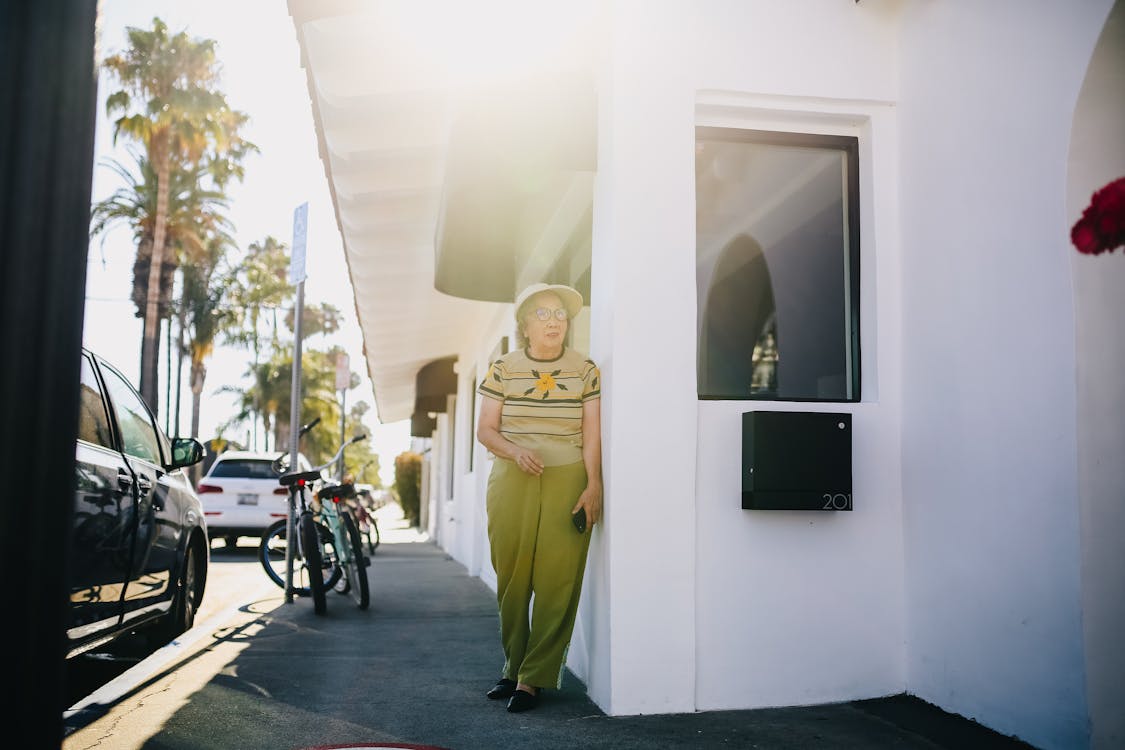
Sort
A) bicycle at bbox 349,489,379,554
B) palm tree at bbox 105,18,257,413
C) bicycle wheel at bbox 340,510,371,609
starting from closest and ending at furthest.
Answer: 1. bicycle wheel at bbox 340,510,371,609
2. bicycle at bbox 349,489,379,554
3. palm tree at bbox 105,18,257,413

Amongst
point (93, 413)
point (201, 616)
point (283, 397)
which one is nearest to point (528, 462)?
point (93, 413)

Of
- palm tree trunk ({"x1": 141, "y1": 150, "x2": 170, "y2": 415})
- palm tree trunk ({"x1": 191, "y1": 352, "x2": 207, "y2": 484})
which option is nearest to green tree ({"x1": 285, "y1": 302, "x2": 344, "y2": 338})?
palm tree trunk ({"x1": 191, "y1": 352, "x2": 207, "y2": 484})

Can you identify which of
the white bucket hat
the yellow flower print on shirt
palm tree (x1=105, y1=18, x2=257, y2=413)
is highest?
palm tree (x1=105, y1=18, x2=257, y2=413)

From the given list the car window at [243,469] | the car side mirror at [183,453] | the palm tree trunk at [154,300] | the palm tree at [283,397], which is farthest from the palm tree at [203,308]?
the car side mirror at [183,453]

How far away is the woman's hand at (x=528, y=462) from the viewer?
4.13 metres

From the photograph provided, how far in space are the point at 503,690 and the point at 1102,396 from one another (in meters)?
2.79

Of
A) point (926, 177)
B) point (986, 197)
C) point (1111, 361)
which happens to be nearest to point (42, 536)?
point (1111, 361)

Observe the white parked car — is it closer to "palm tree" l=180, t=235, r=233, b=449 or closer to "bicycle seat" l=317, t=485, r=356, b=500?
"bicycle seat" l=317, t=485, r=356, b=500

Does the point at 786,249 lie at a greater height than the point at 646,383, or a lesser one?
greater

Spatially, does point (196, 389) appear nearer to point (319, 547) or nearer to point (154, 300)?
point (154, 300)

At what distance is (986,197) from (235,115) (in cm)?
2505

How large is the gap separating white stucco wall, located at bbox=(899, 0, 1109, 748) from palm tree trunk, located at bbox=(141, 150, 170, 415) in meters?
23.2

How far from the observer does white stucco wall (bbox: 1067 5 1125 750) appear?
10.0ft

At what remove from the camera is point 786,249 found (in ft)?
21.5
